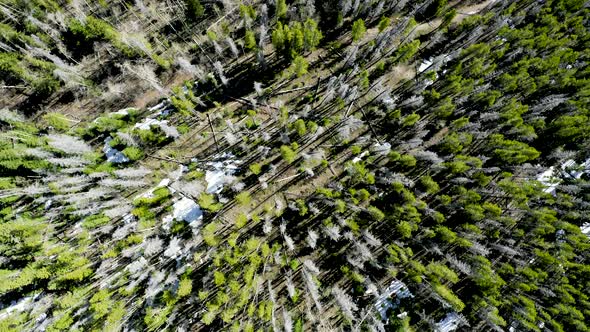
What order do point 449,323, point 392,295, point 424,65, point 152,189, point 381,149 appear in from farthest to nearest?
point 424,65 → point 381,149 → point 152,189 → point 392,295 → point 449,323

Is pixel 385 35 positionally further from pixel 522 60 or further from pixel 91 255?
pixel 91 255

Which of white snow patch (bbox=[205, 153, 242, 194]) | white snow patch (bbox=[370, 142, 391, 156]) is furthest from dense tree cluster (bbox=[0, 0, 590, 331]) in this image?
white snow patch (bbox=[370, 142, 391, 156])

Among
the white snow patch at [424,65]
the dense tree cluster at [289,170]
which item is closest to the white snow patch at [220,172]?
the dense tree cluster at [289,170]

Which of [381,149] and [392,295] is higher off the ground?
[381,149]

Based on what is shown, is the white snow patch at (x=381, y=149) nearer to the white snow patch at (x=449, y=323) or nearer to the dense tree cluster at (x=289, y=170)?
the dense tree cluster at (x=289, y=170)

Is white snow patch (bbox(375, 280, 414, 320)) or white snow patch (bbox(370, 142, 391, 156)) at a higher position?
white snow patch (bbox(370, 142, 391, 156))

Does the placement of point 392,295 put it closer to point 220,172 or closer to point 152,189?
point 220,172

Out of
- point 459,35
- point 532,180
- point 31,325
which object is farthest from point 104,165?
point 532,180

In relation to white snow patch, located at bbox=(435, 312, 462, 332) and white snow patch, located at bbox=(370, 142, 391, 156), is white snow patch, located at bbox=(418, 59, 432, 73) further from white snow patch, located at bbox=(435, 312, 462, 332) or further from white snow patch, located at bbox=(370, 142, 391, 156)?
white snow patch, located at bbox=(435, 312, 462, 332)

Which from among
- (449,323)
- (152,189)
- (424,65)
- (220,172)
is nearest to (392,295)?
(449,323)

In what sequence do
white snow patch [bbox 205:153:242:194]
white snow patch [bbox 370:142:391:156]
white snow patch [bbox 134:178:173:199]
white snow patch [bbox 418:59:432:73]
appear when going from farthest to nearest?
white snow patch [bbox 418:59:432:73], white snow patch [bbox 370:142:391:156], white snow patch [bbox 205:153:242:194], white snow patch [bbox 134:178:173:199]

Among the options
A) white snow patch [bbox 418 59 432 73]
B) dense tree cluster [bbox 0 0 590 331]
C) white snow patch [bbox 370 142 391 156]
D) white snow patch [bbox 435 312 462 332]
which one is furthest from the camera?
white snow patch [bbox 418 59 432 73]

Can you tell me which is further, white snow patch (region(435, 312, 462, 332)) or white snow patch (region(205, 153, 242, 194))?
white snow patch (region(205, 153, 242, 194))
